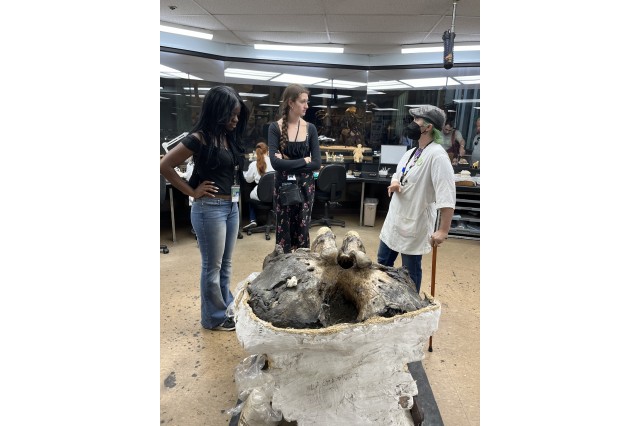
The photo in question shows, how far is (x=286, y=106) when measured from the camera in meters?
2.20

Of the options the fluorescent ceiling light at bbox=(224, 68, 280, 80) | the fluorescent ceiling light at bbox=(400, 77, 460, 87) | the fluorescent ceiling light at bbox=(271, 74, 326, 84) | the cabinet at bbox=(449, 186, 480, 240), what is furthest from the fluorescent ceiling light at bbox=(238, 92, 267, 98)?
the cabinet at bbox=(449, 186, 480, 240)

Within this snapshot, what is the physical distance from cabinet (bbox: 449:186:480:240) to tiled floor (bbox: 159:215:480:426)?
0.88 meters

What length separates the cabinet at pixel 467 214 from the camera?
4.40 meters

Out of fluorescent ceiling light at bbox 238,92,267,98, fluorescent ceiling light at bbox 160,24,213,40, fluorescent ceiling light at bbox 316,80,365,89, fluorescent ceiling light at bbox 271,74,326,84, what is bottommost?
fluorescent ceiling light at bbox 238,92,267,98

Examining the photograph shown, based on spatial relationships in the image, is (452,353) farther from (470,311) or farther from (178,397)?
(178,397)

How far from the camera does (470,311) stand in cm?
278

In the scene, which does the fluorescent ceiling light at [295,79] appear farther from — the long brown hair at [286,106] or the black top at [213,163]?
the black top at [213,163]

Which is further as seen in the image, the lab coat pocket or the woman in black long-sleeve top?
the woman in black long-sleeve top

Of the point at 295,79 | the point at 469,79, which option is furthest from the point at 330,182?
the point at 469,79

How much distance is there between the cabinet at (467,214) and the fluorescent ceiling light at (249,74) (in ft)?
9.93

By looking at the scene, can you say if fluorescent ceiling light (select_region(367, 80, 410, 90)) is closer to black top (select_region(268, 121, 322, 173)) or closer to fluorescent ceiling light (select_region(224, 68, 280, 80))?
fluorescent ceiling light (select_region(224, 68, 280, 80))

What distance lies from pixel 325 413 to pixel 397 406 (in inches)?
10.0

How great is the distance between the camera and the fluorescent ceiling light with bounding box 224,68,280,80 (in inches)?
163

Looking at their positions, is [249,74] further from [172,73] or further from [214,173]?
[214,173]
